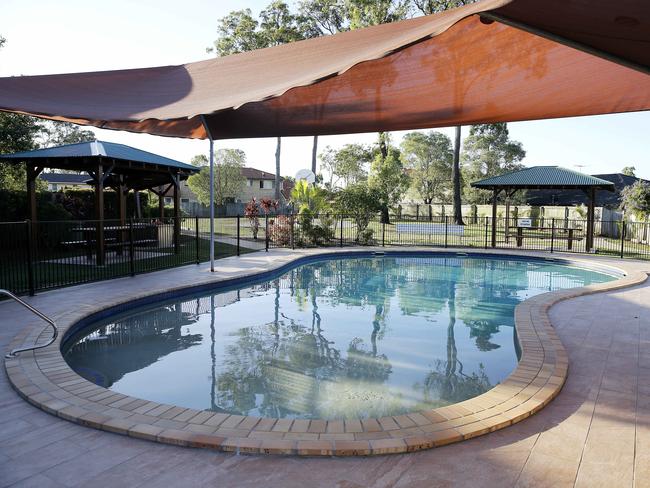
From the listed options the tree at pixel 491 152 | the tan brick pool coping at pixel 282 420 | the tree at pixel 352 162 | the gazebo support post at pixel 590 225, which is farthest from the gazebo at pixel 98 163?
the tree at pixel 491 152

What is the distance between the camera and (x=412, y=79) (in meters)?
3.66

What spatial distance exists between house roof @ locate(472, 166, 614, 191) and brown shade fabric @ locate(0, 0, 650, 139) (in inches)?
571

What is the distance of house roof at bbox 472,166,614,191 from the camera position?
17.0 metres

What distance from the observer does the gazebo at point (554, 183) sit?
1677 cm

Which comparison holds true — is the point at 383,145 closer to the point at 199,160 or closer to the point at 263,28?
the point at 263,28

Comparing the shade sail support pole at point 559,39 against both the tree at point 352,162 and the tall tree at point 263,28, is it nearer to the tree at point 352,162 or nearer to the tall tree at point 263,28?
the tall tree at point 263,28

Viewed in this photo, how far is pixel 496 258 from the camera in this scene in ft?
49.9

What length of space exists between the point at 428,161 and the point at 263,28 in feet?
Answer: 64.6

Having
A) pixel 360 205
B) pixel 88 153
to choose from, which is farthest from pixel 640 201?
pixel 88 153

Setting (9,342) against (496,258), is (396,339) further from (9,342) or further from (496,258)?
(496,258)

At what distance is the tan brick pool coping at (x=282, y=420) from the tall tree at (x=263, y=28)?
88.7 feet

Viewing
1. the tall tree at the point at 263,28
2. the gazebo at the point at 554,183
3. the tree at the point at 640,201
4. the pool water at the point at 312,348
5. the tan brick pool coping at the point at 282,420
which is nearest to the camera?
the tan brick pool coping at the point at 282,420

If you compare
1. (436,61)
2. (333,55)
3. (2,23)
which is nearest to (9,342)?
(333,55)

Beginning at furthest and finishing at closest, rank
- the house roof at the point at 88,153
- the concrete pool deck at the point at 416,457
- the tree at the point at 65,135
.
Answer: the tree at the point at 65,135
the house roof at the point at 88,153
the concrete pool deck at the point at 416,457
